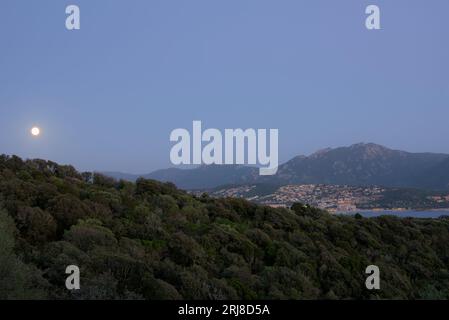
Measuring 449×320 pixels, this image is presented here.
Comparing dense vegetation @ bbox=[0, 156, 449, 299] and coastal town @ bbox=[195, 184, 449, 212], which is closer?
dense vegetation @ bbox=[0, 156, 449, 299]

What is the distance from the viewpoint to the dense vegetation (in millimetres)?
10633

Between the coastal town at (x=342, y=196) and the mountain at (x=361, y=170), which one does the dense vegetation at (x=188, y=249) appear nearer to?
the coastal town at (x=342, y=196)

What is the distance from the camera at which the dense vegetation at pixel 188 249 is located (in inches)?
419

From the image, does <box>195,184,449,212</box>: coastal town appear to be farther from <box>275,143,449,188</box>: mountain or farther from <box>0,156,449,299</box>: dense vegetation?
<box>275,143,449,188</box>: mountain

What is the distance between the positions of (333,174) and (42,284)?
17669 centimetres

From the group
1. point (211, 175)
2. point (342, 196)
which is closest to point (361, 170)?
point (211, 175)

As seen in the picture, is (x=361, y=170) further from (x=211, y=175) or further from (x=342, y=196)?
A: (x=342, y=196)

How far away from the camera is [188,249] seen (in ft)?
45.6

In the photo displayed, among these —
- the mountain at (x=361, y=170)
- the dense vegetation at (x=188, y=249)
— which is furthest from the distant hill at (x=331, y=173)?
the dense vegetation at (x=188, y=249)

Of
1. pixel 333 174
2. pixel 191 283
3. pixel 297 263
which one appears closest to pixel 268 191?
pixel 297 263

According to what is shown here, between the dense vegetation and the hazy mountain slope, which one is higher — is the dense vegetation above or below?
above

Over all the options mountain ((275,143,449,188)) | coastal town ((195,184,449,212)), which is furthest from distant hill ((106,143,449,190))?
coastal town ((195,184,449,212))
